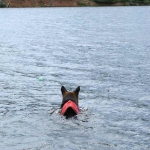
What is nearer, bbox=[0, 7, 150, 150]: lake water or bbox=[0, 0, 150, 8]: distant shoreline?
bbox=[0, 7, 150, 150]: lake water

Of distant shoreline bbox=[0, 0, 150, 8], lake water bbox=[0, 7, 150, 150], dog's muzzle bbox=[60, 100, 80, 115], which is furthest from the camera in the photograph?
distant shoreline bbox=[0, 0, 150, 8]

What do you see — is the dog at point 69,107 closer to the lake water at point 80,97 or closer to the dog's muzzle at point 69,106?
the dog's muzzle at point 69,106

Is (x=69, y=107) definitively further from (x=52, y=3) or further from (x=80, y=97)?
(x=52, y=3)

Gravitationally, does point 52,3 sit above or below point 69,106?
above

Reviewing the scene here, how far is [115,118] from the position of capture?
775 inches

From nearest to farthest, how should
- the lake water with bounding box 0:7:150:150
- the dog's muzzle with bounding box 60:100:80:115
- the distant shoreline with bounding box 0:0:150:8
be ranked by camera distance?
the lake water with bounding box 0:7:150:150, the dog's muzzle with bounding box 60:100:80:115, the distant shoreline with bounding box 0:0:150:8

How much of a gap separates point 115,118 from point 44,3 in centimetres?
13717

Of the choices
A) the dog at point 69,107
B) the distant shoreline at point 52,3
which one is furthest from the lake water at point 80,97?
the distant shoreline at point 52,3

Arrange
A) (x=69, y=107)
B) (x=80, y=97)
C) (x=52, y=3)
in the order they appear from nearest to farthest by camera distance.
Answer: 1. (x=69, y=107)
2. (x=80, y=97)
3. (x=52, y=3)

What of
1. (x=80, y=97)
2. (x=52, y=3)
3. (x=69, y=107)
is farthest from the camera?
(x=52, y=3)

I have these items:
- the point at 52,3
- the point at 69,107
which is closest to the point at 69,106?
the point at 69,107

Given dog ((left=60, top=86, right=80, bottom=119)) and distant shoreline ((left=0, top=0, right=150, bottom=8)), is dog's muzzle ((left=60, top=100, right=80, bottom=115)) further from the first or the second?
distant shoreline ((left=0, top=0, right=150, bottom=8))

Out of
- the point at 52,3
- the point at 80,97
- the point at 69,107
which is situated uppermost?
the point at 52,3

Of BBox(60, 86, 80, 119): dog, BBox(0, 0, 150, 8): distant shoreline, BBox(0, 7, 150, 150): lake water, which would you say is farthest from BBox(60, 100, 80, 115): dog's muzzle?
BBox(0, 0, 150, 8): distant shoreline
